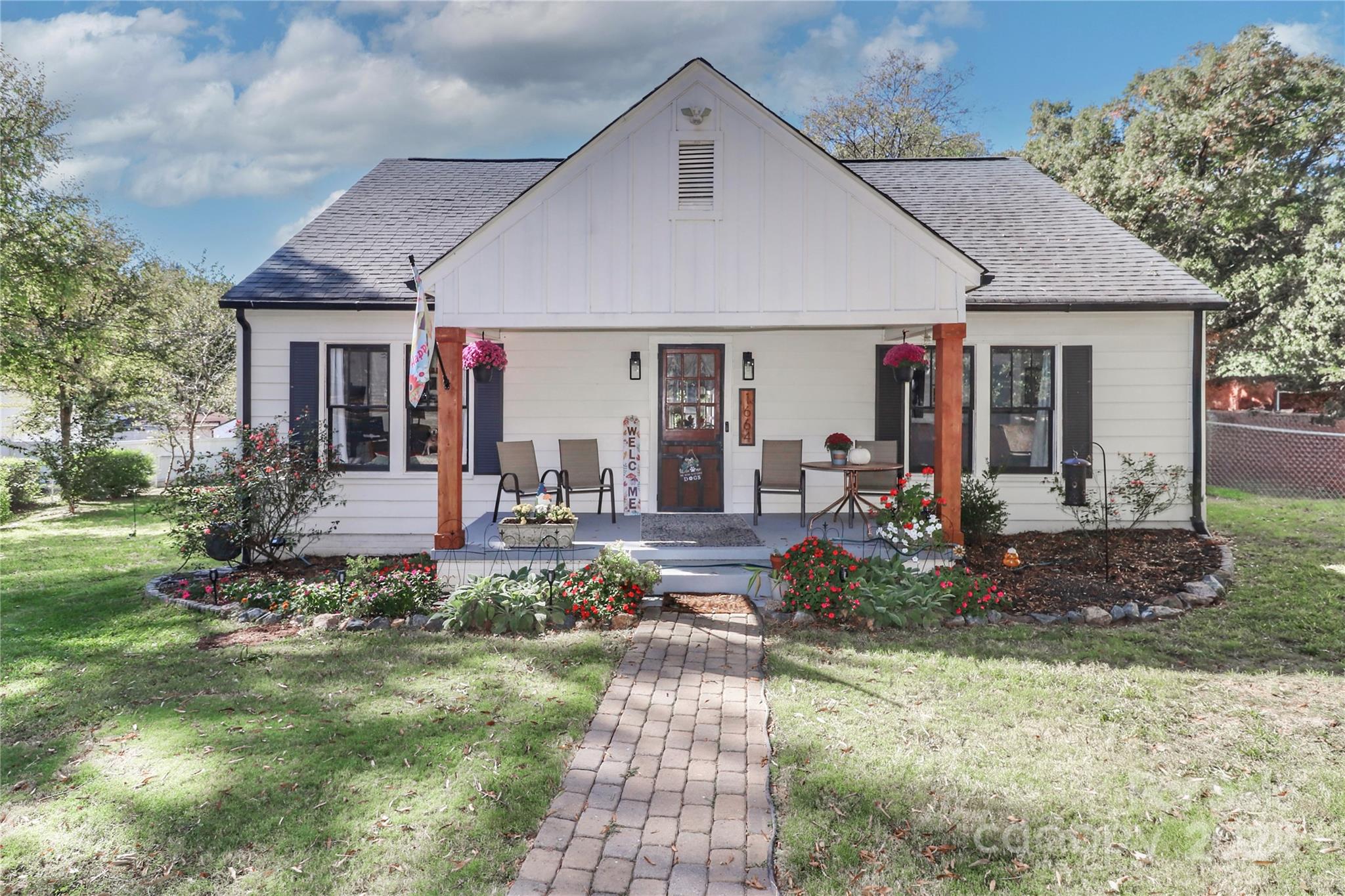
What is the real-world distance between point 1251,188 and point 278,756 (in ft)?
63.1

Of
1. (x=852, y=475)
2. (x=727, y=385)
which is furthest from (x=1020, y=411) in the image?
(x=727, y=385)

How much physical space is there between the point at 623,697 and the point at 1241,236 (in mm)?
18516

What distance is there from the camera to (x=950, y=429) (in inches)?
262

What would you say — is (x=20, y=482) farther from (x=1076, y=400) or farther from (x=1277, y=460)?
(x=1277, y=460)

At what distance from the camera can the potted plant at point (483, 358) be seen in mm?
7230

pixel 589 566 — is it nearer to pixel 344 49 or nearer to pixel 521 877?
pixel 521 877

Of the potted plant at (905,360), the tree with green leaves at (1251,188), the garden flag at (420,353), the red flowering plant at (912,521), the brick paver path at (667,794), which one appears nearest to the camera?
the brick paver path at (667,794)

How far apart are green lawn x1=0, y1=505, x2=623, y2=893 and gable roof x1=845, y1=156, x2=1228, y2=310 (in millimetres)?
6525

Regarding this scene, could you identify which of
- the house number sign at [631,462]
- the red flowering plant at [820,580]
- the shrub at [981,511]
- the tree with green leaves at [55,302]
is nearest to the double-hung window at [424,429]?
the house number sign at [631,462]

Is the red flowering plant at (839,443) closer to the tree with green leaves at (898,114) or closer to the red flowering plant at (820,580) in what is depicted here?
the red flowering plant at (820,580)

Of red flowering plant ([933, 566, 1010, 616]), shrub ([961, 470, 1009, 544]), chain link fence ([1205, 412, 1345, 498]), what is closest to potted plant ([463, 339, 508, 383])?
red flowering plant ([933, 566, 1010, 616])

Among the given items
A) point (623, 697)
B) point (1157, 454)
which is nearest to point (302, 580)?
point (623, 697)

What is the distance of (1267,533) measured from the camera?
→ 355 inches

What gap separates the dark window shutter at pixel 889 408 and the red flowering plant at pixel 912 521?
1.92m
